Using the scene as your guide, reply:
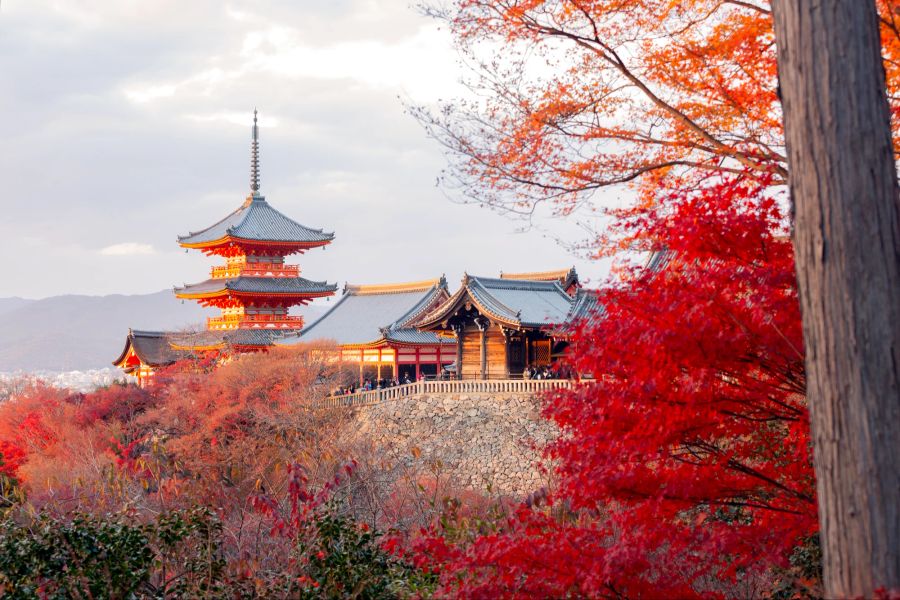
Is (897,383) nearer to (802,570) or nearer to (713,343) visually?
(713,343)

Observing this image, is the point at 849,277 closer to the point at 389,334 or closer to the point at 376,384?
the point at 389,334

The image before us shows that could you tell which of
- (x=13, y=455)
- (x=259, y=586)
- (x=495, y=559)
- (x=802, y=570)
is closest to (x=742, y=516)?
(x=802, y=570)

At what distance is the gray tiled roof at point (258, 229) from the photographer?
34.8 m

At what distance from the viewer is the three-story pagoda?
112 ft

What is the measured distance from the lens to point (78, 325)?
493 feet

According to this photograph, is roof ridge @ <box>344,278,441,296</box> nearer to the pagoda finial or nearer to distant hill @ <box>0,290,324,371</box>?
the pagoda finial

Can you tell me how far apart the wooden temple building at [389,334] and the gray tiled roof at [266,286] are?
1193mm

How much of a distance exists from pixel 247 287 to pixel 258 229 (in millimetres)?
2625

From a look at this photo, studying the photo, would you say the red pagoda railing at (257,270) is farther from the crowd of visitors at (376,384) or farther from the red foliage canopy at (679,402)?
the red foliage canopy at (679,402)

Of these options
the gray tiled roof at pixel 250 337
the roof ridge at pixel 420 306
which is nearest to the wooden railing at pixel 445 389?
the roof ridge at pixel 420 306

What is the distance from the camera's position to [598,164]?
25.3ft

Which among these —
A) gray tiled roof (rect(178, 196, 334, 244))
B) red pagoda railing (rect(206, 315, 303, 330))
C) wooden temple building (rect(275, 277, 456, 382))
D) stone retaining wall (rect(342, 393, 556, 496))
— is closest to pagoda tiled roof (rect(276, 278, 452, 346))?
wooden temple building (rect(275, 277, 456, 382))

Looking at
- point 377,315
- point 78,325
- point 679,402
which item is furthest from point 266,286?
point 78,325

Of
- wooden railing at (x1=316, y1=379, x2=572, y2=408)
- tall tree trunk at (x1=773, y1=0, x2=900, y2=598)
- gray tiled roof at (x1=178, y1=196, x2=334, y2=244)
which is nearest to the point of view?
tall tree trunk at (x1=773, y1=0, x2=900, y2=598)
